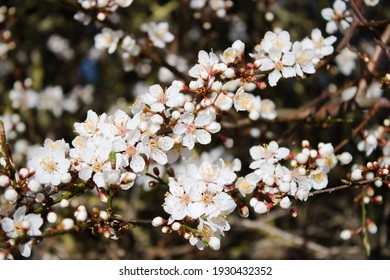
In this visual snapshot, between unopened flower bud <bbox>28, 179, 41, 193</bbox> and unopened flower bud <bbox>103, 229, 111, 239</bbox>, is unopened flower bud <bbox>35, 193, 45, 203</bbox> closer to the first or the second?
unopened flower bud <bbox>28, 179, 41, 193</bbox>

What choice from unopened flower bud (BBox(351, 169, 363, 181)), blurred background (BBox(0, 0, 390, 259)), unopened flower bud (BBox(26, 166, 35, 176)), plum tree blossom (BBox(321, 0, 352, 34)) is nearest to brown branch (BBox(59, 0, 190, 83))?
blurred background (BBox(0, 0, 390, 259))

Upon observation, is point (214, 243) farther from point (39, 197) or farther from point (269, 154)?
point (39, 197)

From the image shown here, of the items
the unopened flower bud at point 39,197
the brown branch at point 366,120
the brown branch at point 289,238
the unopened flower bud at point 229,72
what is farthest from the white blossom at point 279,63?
the brown branch at point 289,238

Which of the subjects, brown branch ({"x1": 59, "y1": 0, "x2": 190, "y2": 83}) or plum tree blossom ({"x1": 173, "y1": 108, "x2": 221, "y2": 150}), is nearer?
plum tree blossom ({"x1": 173, "y1": 108, "x2": 221, "y2": 150})

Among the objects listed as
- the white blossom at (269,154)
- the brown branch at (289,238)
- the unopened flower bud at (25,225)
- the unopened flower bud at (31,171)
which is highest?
the white blossom at (269,154)

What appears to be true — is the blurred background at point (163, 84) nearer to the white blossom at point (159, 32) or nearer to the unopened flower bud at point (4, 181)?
the white blossom at point (159, 32)

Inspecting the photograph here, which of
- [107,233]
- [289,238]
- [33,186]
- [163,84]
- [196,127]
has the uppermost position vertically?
[196,127]

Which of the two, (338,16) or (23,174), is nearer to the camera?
(23,174)

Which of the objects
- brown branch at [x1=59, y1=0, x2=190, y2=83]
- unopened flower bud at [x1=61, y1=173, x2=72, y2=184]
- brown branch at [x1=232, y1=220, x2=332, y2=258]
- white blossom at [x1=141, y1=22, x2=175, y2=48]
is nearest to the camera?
unopened flower bud at [x1=61, y1=173, x2=72, y2=184]

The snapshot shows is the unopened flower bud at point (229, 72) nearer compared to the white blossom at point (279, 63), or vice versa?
the unopened flower bud at point (229, 72)

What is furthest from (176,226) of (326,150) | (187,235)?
(326,150)

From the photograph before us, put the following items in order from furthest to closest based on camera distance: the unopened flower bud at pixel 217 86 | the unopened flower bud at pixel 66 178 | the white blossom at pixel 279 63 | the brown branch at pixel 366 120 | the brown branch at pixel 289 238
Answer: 1. the brown branch at pixel 289 238
2. the brown branch at pixel 366 120
3. the white blossom at pixel 279 63
4. the unopened flower bud at pixel 217 86
5. the unopened flower bud at pixel 66 178
